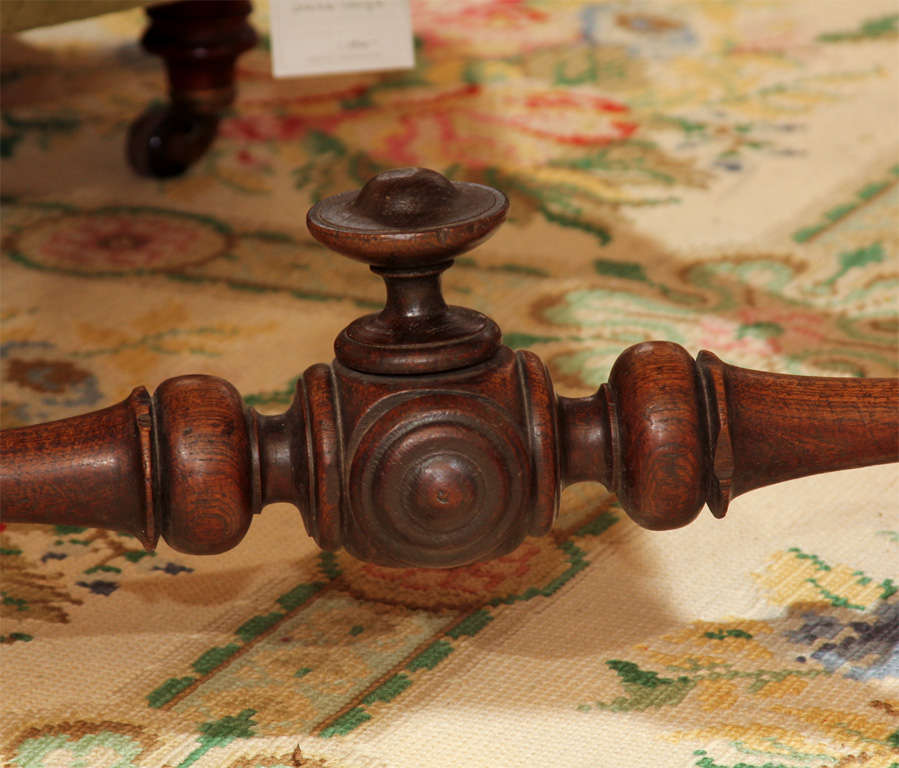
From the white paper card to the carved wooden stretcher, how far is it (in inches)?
13.7

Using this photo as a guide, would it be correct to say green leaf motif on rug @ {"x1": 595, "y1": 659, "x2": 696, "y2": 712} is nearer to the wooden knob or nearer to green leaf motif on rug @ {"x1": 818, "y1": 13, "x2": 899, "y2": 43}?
the wooden knob

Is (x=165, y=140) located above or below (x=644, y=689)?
above

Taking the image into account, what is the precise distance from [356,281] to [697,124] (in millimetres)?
565

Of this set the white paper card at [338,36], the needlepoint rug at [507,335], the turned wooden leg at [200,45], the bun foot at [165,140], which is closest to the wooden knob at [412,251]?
the needlepoint rug at [507,335]

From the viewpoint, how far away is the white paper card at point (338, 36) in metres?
0.92

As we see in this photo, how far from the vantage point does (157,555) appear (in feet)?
2.55

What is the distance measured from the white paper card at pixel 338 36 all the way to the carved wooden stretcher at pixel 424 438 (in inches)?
13.7

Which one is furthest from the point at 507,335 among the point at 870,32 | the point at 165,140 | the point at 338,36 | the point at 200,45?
the point at 870,32

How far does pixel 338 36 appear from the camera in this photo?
3.07 feet

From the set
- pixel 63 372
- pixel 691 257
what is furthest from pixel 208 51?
pixel 691 257

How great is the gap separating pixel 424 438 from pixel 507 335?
0.53 meters

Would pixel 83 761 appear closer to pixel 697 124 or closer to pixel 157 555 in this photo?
pixel 157 555

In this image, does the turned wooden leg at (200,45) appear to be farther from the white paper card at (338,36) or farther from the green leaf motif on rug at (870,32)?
the green leaf motif on rug at (870,32)

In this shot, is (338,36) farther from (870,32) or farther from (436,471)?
(870,32)
